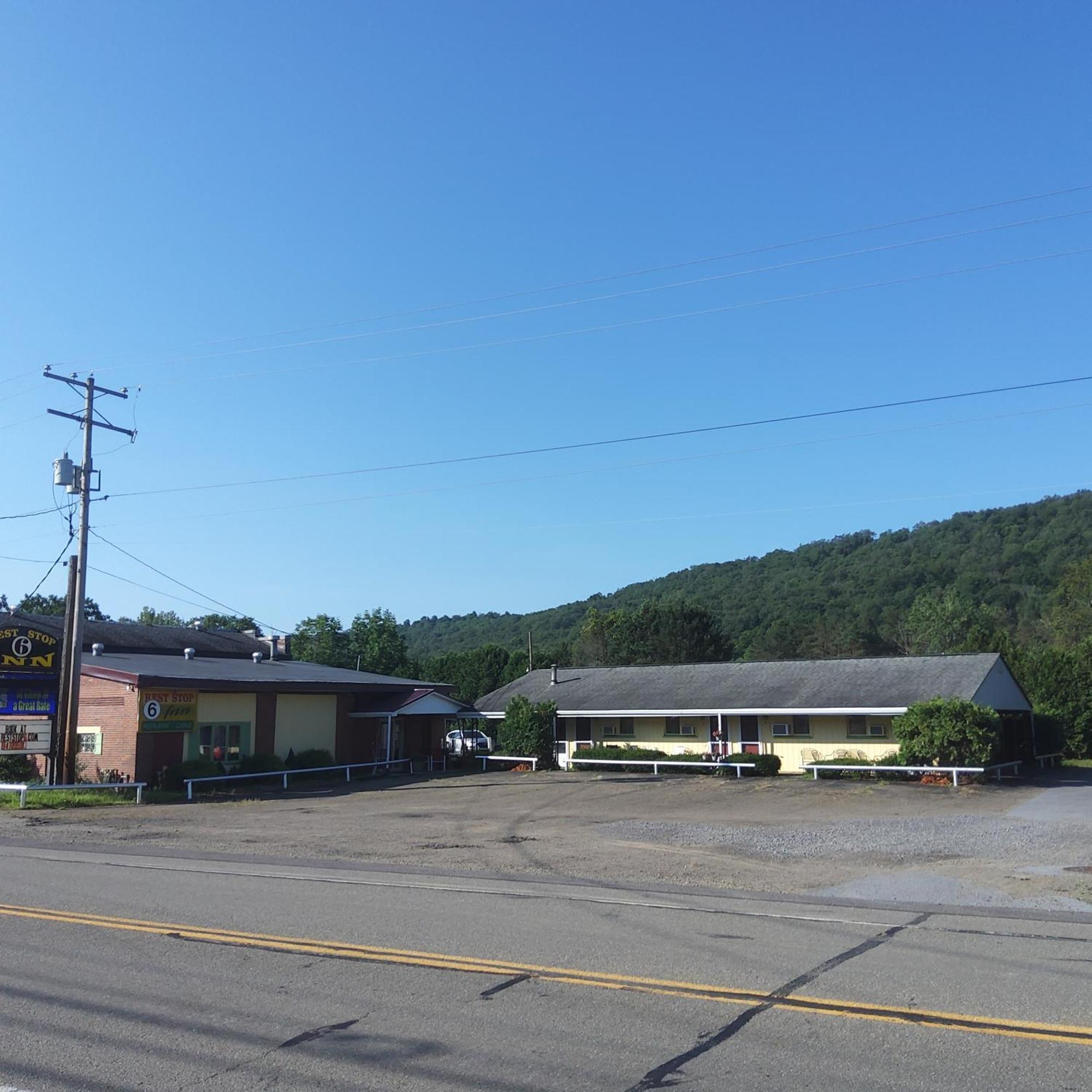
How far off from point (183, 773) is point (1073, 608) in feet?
237

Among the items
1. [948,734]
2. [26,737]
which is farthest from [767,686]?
[26,737]

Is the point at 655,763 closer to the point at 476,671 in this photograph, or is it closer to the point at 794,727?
the point at 794,727

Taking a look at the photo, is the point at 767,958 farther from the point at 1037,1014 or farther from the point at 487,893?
the point at 487,893

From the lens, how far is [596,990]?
7.44 metres

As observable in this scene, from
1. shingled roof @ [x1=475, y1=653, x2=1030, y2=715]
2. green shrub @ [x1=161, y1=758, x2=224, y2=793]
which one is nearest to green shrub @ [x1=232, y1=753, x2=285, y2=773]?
green shrub @ [x1=161, y1=758, x2=224, y2=793]

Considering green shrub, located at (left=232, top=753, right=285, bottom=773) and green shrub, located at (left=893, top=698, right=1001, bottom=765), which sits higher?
green shrub, located at (left=893, top=698, right=1001, bottom=765)

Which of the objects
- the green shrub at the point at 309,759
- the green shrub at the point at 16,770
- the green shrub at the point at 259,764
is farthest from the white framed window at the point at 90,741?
the green shrub at the point at 309,759

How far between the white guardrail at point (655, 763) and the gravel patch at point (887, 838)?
1513cm

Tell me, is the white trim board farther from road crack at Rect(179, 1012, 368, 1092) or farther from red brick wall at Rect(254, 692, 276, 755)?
road crack at Rect(179, 1012, 368, 1092)

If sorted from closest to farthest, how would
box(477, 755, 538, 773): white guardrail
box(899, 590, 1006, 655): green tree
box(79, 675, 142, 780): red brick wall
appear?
box(79, 675, 142, 780): red brick wall < box(477, 755, 538, 773): white guardrail < box(899, 590, 1006, 655): green tree

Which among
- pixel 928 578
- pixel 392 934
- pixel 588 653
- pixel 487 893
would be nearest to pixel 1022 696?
pixel 487 893

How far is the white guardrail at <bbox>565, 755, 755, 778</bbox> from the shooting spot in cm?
3772

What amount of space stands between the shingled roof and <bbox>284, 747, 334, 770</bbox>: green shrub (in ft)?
33.4

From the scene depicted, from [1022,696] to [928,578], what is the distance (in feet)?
238
